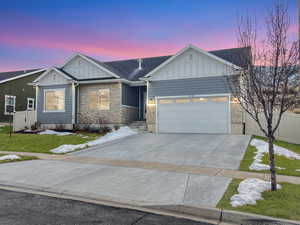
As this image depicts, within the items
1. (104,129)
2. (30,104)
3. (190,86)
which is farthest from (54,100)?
(190,86)

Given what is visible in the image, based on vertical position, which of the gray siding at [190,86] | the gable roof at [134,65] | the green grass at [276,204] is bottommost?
the green grass at [276,204]

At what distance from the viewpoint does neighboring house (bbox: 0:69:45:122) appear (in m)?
25.7

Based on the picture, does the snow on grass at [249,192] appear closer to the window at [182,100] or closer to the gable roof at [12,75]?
the window at [182,100]

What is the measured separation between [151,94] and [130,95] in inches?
111

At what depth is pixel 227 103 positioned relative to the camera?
1566 cm

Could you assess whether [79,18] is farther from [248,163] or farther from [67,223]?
[67,223]

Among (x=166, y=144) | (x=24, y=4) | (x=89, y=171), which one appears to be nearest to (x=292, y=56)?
(x=89, y=171)

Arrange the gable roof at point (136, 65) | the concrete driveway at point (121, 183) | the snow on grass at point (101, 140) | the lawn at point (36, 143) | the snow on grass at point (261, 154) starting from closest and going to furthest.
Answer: the concrete driveway at point (121, 183) < the snow on grass at point (261, 154) < the snow on grass at point (101, 140) < the lawn at point (36, 143) < the gable roof at point (136, 65)

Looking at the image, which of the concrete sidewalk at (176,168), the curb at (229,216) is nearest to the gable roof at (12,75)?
the concrete sidewalk at (176,168)

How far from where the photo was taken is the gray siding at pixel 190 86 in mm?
15867

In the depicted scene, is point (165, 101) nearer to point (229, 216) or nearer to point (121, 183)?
point (121, 183)

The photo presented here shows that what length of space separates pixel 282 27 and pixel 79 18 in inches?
728

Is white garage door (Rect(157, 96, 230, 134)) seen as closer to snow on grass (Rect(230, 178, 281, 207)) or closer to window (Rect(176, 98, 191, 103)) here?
window (Rect(176, 98, 191, 103))

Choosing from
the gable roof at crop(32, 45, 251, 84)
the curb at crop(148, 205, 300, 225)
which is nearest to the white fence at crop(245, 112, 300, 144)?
the gable roof at crop(32, 45, 251, 84)
